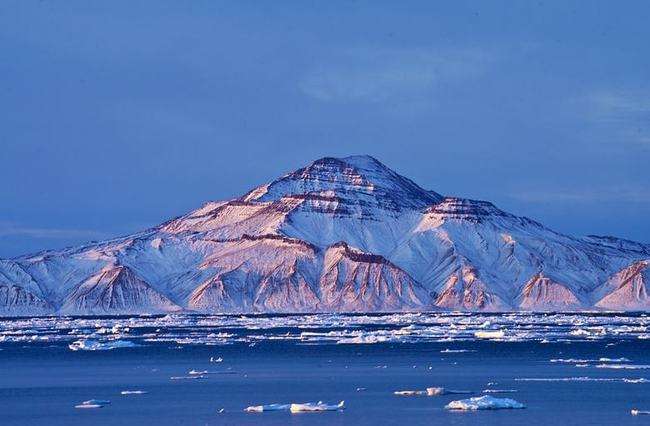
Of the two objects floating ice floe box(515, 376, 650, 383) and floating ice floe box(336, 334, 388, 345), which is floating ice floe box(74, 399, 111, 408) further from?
floating ice floe box(336, 334, 388, 345)

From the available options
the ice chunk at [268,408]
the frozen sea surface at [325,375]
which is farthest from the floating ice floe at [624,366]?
the ice chunk at [268,408]

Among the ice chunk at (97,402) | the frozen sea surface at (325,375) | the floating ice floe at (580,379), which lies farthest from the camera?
the floating ice floe at (580,379)

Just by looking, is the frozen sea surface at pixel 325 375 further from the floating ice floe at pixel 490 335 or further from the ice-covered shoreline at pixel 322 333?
the ice-covered shoreline at pixel 322 333

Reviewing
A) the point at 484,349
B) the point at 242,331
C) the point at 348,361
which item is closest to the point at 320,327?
the point at 242,331

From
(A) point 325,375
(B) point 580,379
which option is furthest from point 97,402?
(B) point 580,379

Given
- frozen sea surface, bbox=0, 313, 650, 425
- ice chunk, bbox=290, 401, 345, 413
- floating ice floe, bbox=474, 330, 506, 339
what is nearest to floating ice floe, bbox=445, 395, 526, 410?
frozen sea surface, bbox=0, 313, 650, 425

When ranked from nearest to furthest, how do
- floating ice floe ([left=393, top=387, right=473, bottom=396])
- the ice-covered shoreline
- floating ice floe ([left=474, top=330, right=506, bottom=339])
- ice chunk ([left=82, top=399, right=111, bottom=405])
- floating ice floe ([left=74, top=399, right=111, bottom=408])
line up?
floating ice floe ([left=74, top=399, right=111, bottom=408])
ice chunk ([left=82, top=399, right=111, bottom=405])
floating ice floe ([left=393, top=387, right=473, bottom=396])
the ice-covered shoreline
floating ice floe ([left=474, top=330, right=506, bottom=339])

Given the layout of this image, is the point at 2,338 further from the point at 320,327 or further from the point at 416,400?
the point at 416,400

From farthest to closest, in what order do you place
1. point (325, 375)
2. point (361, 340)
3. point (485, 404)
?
1. point (361, 340)
2. point (325, 375)
3. point (485, 404)

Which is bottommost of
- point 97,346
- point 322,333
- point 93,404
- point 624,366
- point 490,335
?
point 624,366

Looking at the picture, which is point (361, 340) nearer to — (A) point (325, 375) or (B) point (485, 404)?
(A) point (325, 375)

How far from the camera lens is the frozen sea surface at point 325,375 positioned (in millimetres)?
55156

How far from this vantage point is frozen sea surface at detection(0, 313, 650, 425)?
55156mm

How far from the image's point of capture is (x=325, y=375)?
254 feet
